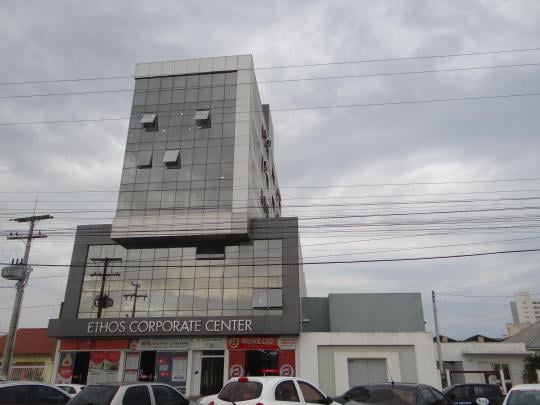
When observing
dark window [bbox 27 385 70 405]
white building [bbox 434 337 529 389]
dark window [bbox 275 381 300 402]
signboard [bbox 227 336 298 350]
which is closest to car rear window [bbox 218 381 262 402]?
dark window [bbox 275 381 300 402]

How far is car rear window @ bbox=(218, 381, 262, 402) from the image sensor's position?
9.00m

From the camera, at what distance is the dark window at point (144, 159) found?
3222 cm

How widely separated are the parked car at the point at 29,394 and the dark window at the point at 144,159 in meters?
22.3

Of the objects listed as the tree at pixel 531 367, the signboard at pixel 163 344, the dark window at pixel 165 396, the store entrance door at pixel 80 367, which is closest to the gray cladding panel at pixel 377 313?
the tree at pixel 531 367

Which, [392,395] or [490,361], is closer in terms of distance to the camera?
[392,395]

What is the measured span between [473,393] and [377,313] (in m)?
11.0

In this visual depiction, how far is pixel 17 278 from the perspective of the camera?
2519 cm

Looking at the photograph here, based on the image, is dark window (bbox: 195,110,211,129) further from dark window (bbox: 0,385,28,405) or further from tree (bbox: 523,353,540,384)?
tree (bbox: 523,353,540,384)

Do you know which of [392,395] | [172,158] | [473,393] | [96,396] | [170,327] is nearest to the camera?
[96,396]

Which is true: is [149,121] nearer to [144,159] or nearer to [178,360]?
[144,159]

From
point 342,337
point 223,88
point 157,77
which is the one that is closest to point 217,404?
point 342,337

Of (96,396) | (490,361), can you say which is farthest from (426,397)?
(490,361)

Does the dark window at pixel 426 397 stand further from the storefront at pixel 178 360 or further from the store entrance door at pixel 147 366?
the store entrance door at pixel 147 366

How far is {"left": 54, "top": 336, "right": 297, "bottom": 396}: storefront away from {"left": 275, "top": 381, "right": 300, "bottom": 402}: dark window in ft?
58.7
